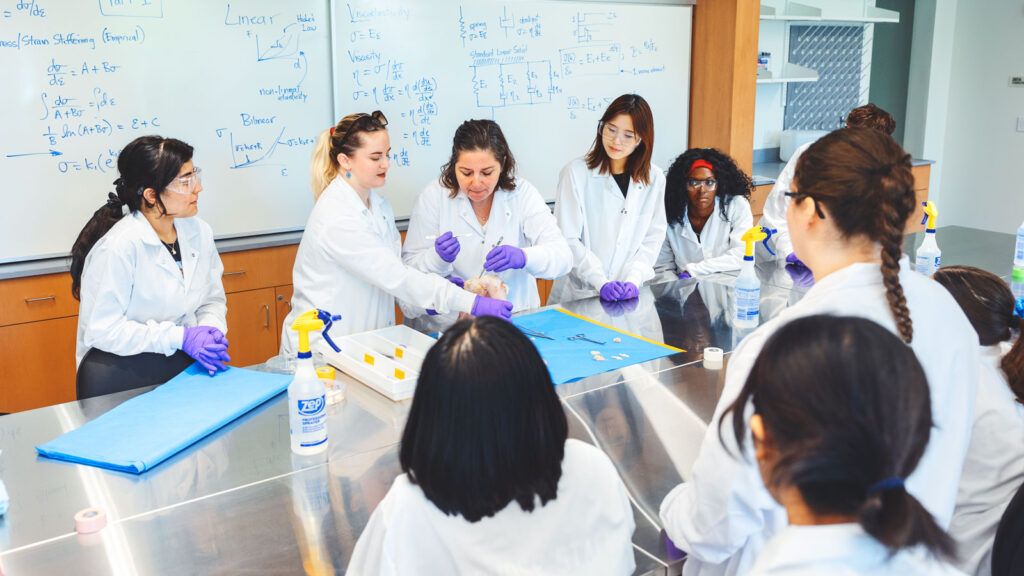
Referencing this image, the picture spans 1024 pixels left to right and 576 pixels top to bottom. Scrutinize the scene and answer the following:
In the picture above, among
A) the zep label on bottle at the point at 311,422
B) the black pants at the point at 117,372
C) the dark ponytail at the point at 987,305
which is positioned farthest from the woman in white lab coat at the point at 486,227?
the dark ponytail at the point at 987,305

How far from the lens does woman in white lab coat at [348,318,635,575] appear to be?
103cm

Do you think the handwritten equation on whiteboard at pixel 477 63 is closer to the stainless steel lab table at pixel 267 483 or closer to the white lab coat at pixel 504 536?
the stainless steel lab table at pixel 267 483

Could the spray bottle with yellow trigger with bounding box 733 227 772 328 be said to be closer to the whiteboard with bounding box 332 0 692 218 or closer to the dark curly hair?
the dark curly hair

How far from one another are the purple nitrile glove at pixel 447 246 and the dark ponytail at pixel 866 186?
55.7 inches

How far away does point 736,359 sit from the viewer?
3.99 ft

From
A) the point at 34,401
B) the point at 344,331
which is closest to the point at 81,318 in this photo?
the point at 344,331

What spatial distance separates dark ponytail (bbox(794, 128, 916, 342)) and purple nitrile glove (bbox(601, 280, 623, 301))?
1374 millimetres

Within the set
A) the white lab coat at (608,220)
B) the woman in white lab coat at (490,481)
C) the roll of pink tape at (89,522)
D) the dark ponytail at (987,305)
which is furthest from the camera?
the white lab coat at (608,220)

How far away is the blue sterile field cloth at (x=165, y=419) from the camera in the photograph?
1.53 metres

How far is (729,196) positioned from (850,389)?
8.34 ft

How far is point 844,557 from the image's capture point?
79 cm

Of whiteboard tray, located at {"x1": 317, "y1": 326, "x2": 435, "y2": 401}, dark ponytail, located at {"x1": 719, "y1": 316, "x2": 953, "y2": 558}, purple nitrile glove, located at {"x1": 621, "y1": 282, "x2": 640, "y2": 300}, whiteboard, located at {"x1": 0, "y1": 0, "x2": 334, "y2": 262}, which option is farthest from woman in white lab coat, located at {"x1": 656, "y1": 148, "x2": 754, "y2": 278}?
dark ponytail, located at {"x1": 719, "y1": 316, "x2": 953, "y2": 558}

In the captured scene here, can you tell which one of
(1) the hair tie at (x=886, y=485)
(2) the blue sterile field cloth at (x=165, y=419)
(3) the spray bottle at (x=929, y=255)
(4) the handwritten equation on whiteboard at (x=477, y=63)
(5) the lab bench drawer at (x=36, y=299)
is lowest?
(5) the lab bench drawer at (x=36, y=299)

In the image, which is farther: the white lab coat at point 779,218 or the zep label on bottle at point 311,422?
the white lab coat at point 779,218
